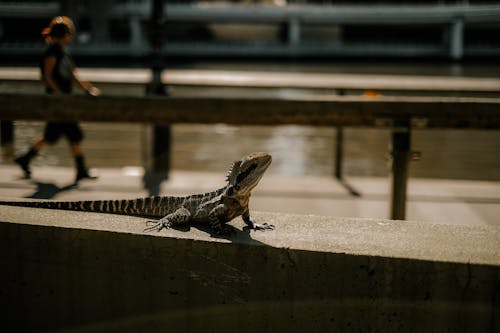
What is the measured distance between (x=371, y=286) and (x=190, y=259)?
34.6 inches

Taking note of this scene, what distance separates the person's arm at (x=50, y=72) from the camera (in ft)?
24.1

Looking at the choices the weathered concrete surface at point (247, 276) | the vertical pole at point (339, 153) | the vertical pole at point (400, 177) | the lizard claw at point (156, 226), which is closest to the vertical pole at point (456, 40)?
the vertical pole at point (339, 153)

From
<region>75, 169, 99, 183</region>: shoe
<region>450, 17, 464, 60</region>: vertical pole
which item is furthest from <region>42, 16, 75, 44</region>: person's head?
<region>450, 17, 464, 60</region>: vertical pole

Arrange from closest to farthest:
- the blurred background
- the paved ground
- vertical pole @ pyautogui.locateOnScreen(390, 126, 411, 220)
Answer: vertical pole @ pyautogui.locateOnScreen(390, 126, 411, 220), the paved ground, the blurred background

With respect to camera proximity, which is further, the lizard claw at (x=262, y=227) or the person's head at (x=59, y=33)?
the person's head at (x=59, y=33)

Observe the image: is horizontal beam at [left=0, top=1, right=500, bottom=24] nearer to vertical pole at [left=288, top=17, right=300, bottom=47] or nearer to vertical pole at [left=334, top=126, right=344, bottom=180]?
vertical pole at [left=288, top=17, right=300, bottom=47]

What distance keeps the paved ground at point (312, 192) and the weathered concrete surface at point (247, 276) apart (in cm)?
245

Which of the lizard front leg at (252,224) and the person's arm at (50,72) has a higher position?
the person's arm at (50,72)

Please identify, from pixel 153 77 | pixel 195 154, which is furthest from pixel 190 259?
pixel 195 154

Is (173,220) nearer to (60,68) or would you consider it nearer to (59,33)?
(60,68)

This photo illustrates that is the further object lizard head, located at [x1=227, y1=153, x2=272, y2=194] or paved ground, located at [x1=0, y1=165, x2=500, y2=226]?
paved ground, located at [x1=0, y1=165, x2=500, y2=226]

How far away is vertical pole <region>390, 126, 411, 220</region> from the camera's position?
541 cm

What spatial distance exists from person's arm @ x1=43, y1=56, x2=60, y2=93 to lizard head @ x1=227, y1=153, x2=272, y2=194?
446 cm

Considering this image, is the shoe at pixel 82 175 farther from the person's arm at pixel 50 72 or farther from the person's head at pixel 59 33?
the person's head at pixel 59 33
